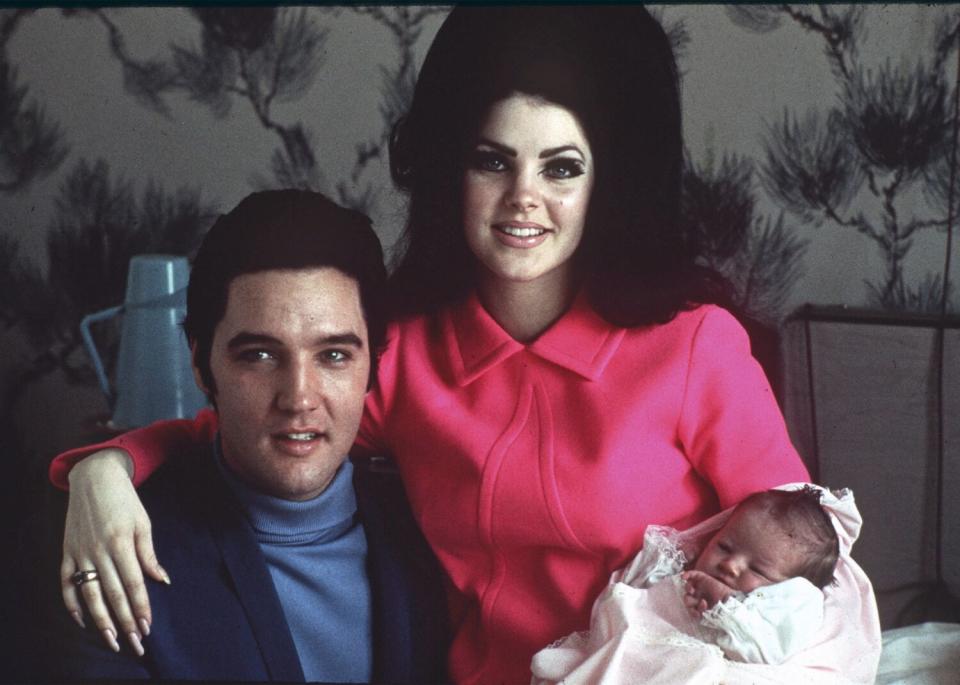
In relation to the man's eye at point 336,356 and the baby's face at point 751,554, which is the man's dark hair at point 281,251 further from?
the baby's face at point 751,554

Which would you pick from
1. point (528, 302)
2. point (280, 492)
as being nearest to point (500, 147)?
point (528, 302)

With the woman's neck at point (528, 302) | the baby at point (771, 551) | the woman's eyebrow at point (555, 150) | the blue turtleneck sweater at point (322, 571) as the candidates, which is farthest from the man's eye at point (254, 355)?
the baby at point (771, 551)

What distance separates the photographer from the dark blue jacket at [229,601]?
39.1 inches

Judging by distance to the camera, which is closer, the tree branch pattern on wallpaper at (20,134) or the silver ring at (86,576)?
the silver ring at (86,576)

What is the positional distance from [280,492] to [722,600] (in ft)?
1.46

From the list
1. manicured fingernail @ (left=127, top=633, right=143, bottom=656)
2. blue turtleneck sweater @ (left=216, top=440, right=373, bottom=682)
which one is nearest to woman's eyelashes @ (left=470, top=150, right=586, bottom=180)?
blue turtleneck sweater @ (left=216, top=440, right=373, bottom=682)

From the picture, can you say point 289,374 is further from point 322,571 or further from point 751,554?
point 751,554

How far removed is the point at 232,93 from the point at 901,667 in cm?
92

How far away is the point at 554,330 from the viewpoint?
1.02 metres

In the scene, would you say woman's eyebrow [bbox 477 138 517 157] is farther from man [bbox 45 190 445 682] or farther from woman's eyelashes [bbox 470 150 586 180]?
man [bbox 45 190 445 682]

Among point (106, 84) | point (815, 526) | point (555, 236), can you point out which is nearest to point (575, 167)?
point (555, 236)

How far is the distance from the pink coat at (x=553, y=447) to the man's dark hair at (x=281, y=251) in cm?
8

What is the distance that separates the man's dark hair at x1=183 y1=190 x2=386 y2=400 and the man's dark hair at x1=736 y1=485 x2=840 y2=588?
43cm

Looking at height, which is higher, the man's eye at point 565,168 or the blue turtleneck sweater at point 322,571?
the man's eye at point 565,168
